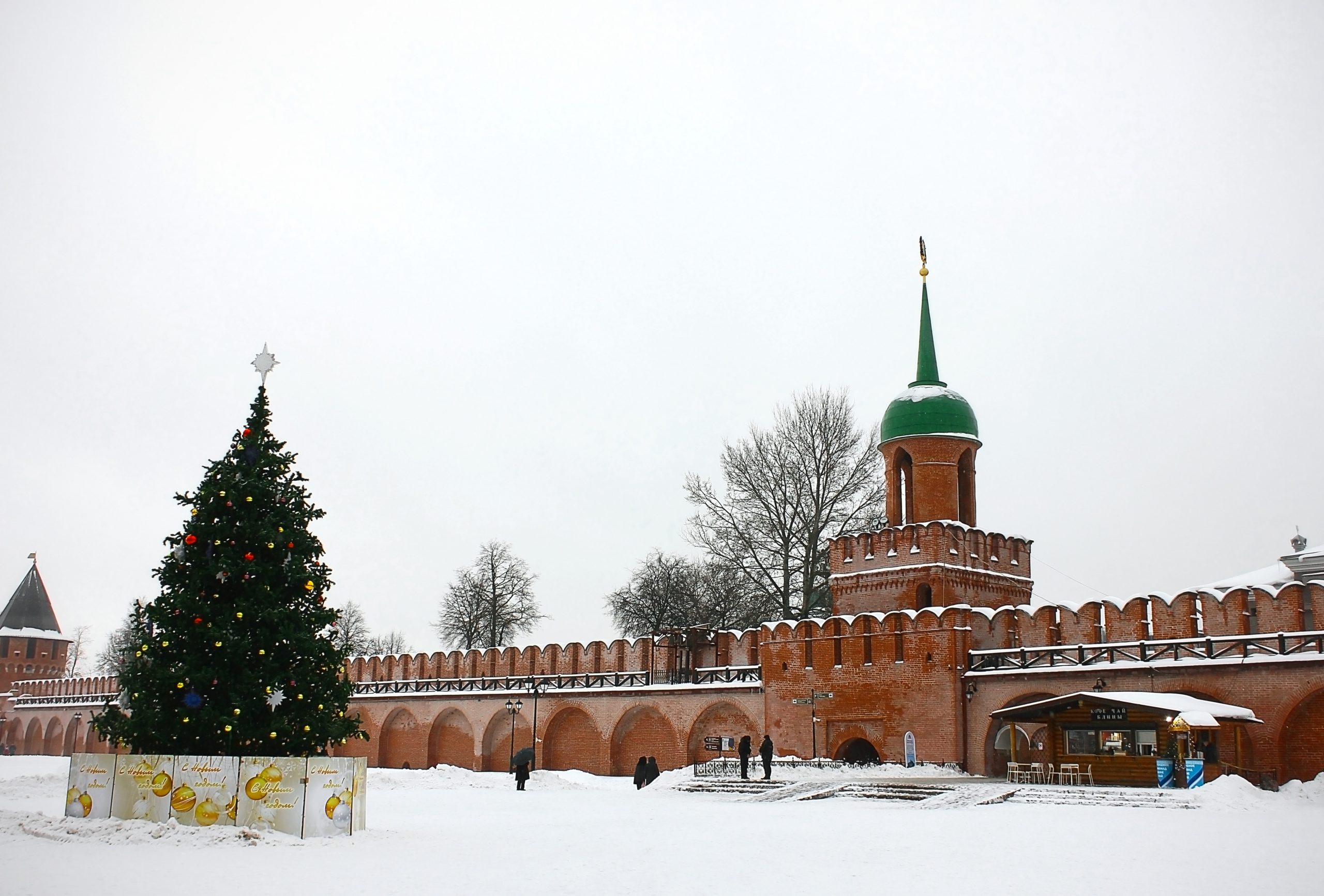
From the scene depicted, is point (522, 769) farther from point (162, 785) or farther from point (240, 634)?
point (162, 785)

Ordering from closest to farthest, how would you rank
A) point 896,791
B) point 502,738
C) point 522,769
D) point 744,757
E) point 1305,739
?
point 896,791, point 1305,739, point 744,757, point 522,769, point 502,738

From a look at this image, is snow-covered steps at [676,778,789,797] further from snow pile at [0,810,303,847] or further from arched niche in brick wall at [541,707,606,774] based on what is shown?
snow pile at [0,810,303,847]

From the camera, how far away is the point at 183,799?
12602 mm

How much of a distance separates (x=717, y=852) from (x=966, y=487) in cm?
1891

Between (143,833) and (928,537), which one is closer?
(143,833)

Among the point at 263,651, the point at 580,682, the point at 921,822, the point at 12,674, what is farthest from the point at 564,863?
the point at 12,674

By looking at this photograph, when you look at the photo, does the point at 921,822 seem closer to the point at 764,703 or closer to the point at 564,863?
the point at 564,863

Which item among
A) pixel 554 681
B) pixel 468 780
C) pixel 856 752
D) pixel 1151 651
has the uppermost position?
pixel 1151 651

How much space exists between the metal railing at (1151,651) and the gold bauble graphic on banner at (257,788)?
16246 mm

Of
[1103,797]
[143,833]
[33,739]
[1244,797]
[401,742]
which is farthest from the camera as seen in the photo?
[33,739]

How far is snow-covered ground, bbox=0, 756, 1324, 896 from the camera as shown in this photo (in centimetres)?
977

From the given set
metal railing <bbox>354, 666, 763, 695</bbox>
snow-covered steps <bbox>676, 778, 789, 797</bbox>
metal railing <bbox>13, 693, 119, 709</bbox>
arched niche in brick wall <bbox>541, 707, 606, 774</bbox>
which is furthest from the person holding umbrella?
metal railing <bbox>13, 693, 119, 709</bbox>

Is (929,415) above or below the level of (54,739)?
above

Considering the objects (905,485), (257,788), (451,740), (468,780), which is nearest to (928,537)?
(905,485)
